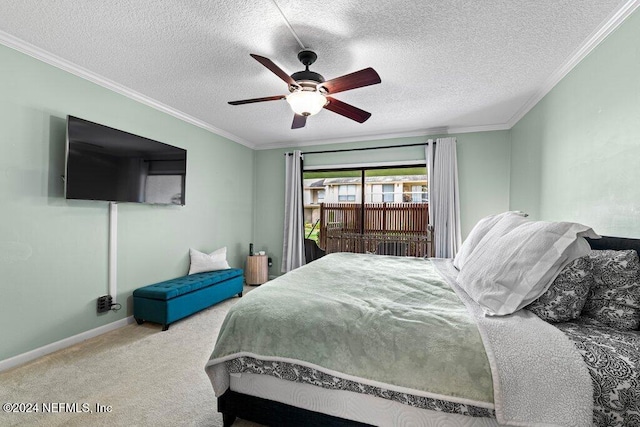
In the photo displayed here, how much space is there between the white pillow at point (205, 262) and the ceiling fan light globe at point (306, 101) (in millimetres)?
2641

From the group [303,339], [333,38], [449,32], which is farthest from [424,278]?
[333,38]

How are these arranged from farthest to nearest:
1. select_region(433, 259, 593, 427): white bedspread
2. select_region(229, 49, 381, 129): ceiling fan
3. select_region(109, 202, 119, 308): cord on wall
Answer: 1. select_region(109, 202, 119, 308): cord on wall
2. select_region(229, 49, 381, 129): ceiling fan
3. select_region(433, 259, 593, 427): white bedspread

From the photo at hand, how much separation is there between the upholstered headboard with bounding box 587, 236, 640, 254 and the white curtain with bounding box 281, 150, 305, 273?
3.77 metres

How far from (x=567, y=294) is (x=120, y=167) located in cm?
365

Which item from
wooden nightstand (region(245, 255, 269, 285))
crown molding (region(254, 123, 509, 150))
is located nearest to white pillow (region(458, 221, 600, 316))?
crown molding (region(254, 123, 509, 150))

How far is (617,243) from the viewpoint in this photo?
1.54m

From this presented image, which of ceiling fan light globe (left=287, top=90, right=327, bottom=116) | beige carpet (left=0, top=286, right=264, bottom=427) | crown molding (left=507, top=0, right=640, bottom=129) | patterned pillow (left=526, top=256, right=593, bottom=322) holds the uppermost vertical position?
crown molding (left=507, top=0, right=640, bottom=129)

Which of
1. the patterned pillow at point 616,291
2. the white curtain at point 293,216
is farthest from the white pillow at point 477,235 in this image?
the white curtain at point 293,216

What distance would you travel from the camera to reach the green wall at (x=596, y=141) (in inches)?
65.7

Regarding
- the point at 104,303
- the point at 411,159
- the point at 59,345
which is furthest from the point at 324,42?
the point at 59,345

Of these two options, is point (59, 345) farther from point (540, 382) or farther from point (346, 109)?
point (540, 382)

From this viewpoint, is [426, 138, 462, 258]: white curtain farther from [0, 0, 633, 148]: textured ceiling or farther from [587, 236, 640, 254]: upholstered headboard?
[587, 236, 640, 254]: upholstered headboard

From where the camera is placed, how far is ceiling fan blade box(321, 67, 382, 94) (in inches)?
72.8

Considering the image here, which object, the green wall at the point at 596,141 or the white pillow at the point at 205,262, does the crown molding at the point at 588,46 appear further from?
the white pillow at the point at 205,262
